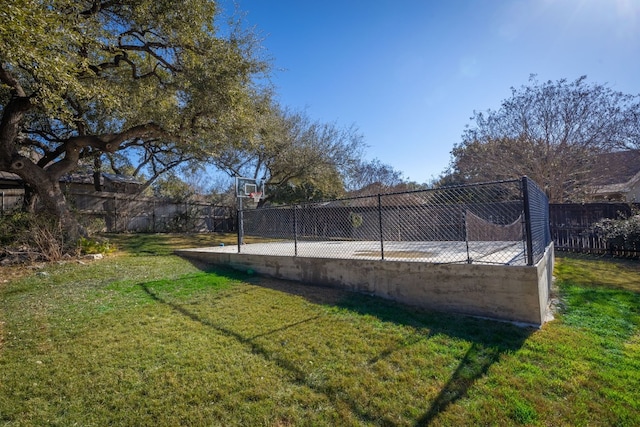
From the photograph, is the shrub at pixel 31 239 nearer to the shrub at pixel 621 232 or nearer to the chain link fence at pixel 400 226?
the chain link fence at pixel 400 226

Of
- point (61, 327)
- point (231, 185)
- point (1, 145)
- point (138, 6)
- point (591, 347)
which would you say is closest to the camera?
point (591, 347)

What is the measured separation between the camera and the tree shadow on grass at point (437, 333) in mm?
2168

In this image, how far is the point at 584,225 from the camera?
841 centimetres

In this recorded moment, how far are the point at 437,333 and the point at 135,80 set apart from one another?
29.5 feet

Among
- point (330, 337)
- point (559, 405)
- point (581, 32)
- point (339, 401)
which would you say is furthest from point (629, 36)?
point (339, 401)

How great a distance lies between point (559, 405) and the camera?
202cm

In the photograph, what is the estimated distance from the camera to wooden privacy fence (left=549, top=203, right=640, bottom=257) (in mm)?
7797

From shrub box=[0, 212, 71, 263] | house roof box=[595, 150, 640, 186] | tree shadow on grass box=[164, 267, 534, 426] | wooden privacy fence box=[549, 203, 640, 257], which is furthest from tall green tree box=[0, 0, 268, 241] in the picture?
house roof box=[595, 150, 640, 186]

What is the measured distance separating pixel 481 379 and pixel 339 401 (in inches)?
45.2

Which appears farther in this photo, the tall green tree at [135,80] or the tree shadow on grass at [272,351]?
the tall green tree at [135,80]

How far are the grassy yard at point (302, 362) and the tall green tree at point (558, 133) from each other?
853 centimetres

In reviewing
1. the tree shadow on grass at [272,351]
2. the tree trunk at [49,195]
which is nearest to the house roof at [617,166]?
the tree shadow on grass at [272,351]

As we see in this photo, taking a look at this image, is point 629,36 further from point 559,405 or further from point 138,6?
→ point 138,6

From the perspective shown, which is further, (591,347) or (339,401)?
(591,347)
